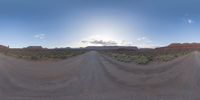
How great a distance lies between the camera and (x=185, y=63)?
28.7 ft

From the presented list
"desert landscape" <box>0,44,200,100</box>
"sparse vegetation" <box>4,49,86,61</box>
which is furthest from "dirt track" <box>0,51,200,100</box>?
"sparse vegetation" <box>4,49,86,61</box>

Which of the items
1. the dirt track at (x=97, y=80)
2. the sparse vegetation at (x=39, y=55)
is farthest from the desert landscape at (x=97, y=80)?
the sparse vegetation at (x=39, y=55)

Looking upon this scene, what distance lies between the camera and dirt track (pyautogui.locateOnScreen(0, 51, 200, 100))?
8281 millimetres

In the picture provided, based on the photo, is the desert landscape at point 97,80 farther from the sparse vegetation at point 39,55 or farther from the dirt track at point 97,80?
the sparse vegetation at point 39,55

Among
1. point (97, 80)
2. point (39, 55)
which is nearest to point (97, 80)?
point (97, 80)

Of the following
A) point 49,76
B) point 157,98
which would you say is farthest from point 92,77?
point 157,98

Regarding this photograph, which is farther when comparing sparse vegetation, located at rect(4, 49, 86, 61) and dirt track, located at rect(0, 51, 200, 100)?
sparse vegetation, located at rect(4, 49, 86, 61)

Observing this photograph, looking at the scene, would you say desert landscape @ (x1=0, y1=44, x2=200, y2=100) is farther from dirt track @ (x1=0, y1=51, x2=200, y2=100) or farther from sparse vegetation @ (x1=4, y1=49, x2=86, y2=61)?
sparse vegetation @ (x1=4, y1=49, x2=86, y2=61)

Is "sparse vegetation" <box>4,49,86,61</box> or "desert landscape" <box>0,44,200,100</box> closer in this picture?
"desert landscape" <box>0,44,200,100</box>

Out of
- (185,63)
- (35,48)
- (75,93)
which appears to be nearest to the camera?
(75,93)

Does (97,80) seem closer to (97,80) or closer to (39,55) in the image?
(97,80)

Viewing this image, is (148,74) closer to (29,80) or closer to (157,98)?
(157,98)

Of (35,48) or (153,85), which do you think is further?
(35,48)

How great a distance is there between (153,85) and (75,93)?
67.7 inches
